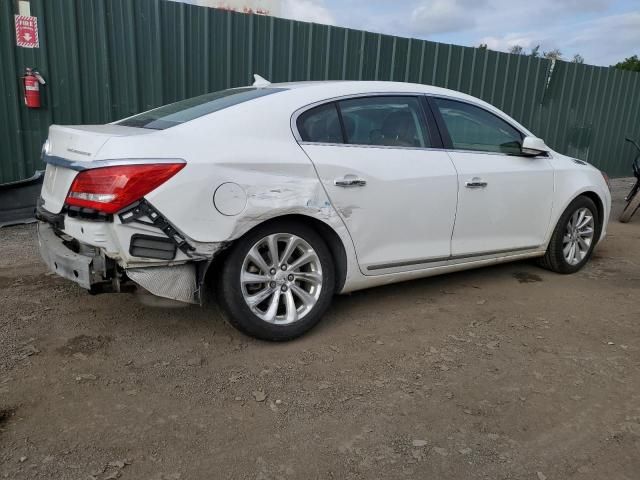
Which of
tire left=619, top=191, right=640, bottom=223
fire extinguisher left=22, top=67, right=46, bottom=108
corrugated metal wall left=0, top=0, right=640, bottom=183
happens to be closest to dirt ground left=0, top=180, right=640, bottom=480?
fire extinguisher left=22, top=67, right=46, bottom=108

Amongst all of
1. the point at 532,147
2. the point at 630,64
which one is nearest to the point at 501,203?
the point at 532,147

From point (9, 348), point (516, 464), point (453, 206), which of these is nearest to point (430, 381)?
point (516, 464)

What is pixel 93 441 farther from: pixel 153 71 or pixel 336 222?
pixel 153 71

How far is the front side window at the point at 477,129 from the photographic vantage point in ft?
A: 13.6

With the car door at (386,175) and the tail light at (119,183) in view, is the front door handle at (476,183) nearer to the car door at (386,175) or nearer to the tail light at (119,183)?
the car door at (386,175)

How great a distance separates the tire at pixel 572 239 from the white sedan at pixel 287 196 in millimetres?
465

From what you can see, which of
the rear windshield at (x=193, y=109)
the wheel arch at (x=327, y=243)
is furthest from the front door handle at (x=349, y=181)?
the rear windshield at (x=193, y=109)

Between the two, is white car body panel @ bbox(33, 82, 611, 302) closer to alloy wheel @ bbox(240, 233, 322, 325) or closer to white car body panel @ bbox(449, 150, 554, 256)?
white car body panel @ bbox(449, 150, 554, 256)

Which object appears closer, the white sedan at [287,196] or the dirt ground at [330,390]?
the dirt ground at [330,390]

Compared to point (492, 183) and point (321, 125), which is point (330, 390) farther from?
point (492, 183)

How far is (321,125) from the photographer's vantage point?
3.51 meters

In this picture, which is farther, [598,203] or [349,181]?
[598,203]

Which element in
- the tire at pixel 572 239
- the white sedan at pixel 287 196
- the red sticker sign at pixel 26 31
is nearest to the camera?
the white sedan at pixel 287 196

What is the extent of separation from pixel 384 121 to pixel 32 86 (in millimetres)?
4209
